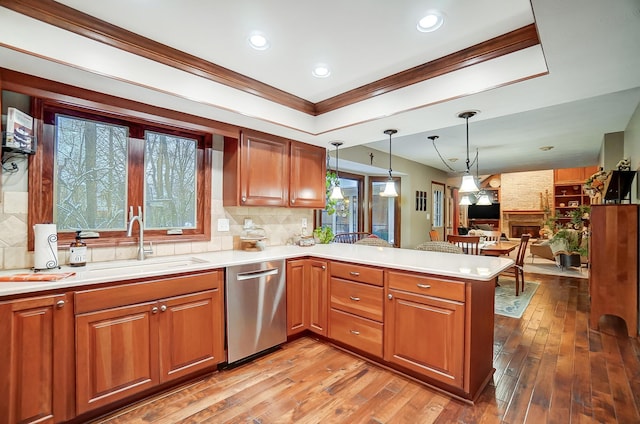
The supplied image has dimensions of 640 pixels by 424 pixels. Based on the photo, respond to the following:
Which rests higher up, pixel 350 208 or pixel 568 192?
pixel 568 192

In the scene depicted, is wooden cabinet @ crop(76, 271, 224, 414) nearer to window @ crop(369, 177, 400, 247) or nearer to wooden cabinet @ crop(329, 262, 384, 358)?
wooden cabinet @ crop(329, 262, 384, 358)

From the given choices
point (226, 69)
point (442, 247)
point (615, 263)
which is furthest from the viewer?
point (615, 263)

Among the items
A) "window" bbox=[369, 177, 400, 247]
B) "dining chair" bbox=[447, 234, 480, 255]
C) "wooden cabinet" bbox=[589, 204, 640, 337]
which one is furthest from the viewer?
"window" bbox=[369, 177, 400, 247]

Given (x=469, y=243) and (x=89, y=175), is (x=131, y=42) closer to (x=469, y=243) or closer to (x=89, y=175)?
(x=89, y=175)

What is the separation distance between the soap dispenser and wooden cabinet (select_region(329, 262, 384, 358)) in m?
1.91

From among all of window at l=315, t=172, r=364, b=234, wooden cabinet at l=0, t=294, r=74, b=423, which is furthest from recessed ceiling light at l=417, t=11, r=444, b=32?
window at l=315, t=172, r=364, b=234

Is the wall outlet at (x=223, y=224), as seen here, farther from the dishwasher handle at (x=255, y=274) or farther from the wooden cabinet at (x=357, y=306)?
the wooden cabinet at (x=357, y=306)

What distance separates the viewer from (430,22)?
1.76 metres

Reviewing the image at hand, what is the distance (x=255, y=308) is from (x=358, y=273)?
93cm

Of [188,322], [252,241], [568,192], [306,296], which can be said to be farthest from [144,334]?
[568,192]

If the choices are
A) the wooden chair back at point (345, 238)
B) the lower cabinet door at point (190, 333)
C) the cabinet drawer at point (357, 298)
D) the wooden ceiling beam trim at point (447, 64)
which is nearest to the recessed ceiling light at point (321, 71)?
the wooden ceiling beam trim at point (447, 64)

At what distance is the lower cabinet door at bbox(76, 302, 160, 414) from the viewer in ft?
5.64

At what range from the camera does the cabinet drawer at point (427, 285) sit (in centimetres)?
196

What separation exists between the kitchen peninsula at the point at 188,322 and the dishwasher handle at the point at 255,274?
0.38 feet
